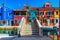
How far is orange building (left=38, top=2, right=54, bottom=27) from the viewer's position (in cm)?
911

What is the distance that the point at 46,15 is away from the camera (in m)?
9.24

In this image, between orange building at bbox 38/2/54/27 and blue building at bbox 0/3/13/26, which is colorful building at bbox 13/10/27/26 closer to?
blue building at bbox 0/3/13/26

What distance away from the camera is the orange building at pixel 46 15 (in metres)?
9.11

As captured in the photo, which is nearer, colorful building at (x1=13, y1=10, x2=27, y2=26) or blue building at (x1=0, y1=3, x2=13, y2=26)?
blue building at (x1=0, y1=3, x2=13, y2=26)

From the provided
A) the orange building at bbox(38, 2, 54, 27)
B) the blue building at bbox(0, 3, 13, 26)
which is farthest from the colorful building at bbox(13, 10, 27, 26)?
the orange building at bbox(38, 2, 54, 27)

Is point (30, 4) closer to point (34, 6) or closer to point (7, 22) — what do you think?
point (34, 6)

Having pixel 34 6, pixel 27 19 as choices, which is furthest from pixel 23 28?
pixel 34 6

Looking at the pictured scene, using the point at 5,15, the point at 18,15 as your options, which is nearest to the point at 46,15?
the point at 18,15

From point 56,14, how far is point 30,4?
118cm

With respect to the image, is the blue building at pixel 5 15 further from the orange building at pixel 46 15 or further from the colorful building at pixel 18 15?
the orange building at pixel 46 15

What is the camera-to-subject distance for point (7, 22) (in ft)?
30.3

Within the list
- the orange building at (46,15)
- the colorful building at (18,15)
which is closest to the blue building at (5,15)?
the colorful building at (18,15)

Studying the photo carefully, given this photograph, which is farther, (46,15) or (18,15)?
(18,15)

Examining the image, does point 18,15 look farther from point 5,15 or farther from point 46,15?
point 46,15
